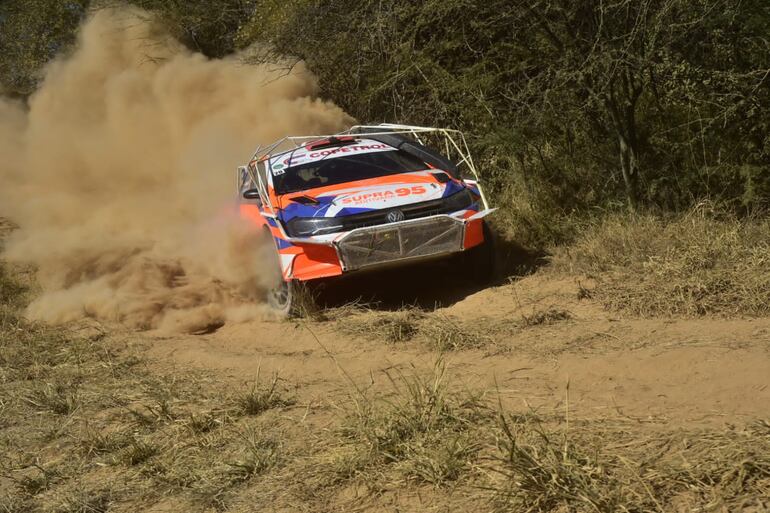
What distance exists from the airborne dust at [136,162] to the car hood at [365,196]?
1.11 m

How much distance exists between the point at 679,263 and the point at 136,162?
902 centimetres

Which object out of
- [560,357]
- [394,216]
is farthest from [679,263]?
[394,216]

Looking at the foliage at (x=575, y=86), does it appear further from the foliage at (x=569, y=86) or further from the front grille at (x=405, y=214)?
the front grille at (x=405, y=214)

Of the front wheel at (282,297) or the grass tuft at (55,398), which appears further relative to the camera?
the front wheel at (282,297)

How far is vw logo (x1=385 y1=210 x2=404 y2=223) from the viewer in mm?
8133

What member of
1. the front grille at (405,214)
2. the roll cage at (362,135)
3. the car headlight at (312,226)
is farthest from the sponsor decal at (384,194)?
the roll cage at (362,135)

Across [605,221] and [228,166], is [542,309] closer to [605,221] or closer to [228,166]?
[605,221]

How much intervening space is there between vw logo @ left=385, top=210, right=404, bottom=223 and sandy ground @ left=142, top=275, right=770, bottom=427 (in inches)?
37.5

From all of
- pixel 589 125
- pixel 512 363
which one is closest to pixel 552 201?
pixel 589 125

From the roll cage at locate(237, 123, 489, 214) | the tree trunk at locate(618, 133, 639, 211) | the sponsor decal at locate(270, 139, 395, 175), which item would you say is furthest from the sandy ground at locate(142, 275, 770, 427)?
the tree trunk at locate(618, 133, 639, 211)

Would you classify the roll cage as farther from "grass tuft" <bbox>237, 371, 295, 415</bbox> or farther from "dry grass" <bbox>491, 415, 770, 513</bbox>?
"dry grass" <bbox>491, 415, 770, 513</bbox>

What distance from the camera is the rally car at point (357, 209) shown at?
26.1ft

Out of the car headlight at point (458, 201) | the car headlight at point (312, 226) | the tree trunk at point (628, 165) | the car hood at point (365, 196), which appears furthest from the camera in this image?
the tree trunk at point (628, 165)

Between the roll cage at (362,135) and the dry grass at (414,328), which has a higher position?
the roll cage at (362,135)
